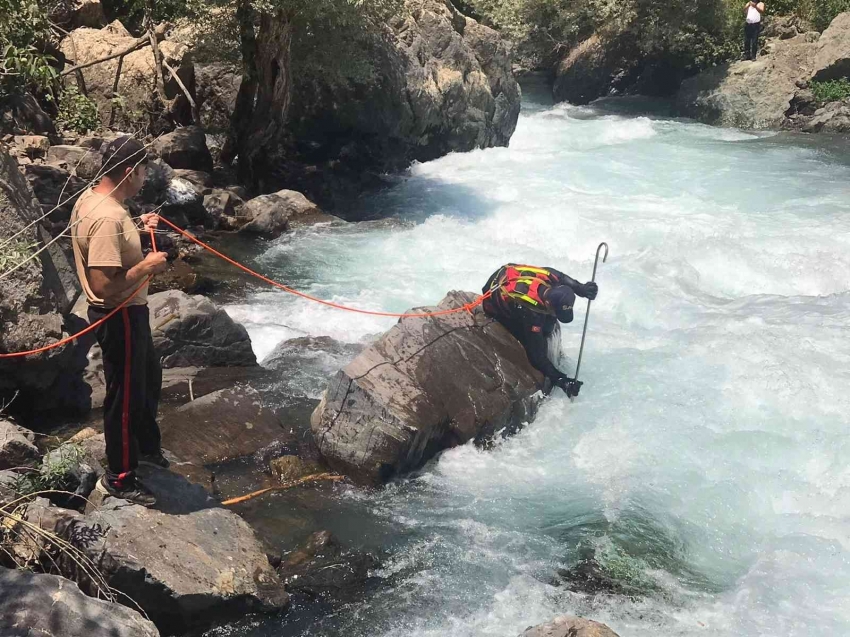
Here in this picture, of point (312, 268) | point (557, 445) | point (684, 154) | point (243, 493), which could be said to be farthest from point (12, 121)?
point (684, 154)

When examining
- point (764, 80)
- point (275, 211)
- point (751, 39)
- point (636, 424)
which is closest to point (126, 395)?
point (636, 424)

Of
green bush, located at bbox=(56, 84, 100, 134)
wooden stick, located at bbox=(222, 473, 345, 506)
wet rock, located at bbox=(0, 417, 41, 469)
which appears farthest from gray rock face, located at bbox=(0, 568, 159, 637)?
green bush, located at bbox=(56, 84, 100, 134)

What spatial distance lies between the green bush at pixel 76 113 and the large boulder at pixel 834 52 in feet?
57.1

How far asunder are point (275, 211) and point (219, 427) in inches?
268

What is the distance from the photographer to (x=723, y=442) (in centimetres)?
746

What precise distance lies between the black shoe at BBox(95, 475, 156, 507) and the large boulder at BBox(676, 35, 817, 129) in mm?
20459

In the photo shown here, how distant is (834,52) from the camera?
2138 cm

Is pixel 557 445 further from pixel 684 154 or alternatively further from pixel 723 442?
pixel 684 154

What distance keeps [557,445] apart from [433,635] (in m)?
2.77

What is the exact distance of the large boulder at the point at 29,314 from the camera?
6.20m

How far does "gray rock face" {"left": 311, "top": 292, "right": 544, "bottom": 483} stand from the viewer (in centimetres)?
659

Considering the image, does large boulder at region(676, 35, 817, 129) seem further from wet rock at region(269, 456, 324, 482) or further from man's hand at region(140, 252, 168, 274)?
man's hand at region(140, 252, 168, 274)

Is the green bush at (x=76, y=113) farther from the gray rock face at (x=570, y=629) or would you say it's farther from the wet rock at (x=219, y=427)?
the gray rock face at (x=570, y=629)

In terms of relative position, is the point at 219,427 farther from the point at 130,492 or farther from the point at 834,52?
the point at 834,52
